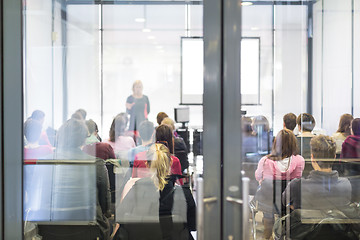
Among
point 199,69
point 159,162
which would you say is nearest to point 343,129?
point 199,69

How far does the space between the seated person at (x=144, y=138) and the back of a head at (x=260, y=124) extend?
460mm

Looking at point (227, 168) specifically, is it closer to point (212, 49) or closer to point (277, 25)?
point (212, 49)

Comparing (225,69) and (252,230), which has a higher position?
(225,69)

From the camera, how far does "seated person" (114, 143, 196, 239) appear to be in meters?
1.87

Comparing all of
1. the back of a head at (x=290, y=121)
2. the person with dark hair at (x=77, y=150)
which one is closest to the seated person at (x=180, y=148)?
the person with dark hair at (x=77, y=150)

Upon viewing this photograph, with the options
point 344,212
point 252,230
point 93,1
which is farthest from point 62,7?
point 344,212

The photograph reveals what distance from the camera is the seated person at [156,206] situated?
1.87 m

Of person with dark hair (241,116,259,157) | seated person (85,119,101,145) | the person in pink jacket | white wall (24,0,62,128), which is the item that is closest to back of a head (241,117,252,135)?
person with dark hair (241,116,259,157)

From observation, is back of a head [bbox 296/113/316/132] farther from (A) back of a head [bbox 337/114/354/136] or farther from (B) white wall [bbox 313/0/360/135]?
(A) back of a head [bbox 337/114/354/136]

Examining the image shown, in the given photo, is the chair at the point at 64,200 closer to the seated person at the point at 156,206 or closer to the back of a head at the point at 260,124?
the seated person at the point at 156,206

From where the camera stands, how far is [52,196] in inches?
75.0

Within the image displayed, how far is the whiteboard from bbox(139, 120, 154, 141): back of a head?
0.18 metres

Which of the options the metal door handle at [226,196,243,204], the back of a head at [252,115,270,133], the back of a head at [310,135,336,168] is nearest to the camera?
the metal door handle at [226,196,243,204]

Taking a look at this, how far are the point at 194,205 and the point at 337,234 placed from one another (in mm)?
719
